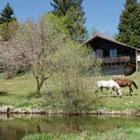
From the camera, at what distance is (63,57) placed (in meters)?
45.0

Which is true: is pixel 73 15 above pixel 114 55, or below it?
above

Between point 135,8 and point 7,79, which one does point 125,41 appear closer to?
point 135,8

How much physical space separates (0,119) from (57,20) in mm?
52106

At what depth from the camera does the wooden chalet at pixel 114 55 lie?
7969 centimetres

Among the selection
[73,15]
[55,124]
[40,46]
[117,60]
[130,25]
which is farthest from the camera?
[73,15]

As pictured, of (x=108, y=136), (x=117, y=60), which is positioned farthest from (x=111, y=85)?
(x=117, y=60)

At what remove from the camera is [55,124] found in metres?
35.4

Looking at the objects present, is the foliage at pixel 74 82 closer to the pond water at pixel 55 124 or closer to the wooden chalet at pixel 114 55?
the pond water at pixel 55 124

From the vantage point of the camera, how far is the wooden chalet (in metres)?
79.7

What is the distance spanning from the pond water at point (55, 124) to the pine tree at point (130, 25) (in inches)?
2055

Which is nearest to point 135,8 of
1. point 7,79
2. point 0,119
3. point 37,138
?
point 7,79

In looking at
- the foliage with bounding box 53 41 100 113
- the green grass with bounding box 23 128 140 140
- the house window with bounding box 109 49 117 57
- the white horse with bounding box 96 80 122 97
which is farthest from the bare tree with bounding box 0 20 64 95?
the house window with bounding box 109 49 117 57

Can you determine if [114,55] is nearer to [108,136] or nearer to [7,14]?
[7,14]

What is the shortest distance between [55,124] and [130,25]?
58.1m
